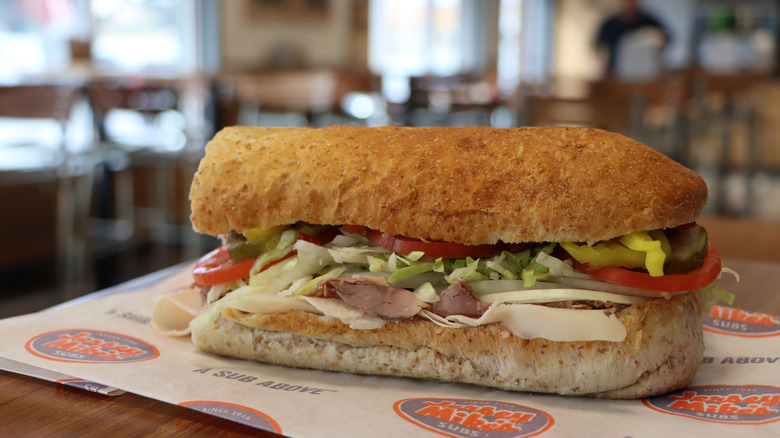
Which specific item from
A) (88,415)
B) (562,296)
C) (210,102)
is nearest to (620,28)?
(210,102)

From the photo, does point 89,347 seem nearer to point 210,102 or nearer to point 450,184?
point 450,184

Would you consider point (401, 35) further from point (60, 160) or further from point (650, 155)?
point (650, 155)

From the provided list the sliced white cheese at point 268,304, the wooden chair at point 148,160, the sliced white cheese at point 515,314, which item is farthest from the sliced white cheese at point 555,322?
the wooden chair at point 148,160

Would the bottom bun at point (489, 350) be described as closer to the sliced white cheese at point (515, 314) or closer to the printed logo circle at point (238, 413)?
the sliced white cheese at point (515, 314)

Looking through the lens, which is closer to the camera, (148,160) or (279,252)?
(279,252)

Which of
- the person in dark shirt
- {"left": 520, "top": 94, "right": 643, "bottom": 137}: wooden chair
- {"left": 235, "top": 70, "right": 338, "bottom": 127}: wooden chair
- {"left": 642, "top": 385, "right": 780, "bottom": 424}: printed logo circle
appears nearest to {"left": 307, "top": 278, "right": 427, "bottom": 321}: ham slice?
{"left": 642, "top": 385, "right": 780, "bottom": 424}: printed logo circle

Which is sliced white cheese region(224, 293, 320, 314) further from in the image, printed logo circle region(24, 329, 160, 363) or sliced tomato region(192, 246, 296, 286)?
printed logo circle region(24, 329, 160, 363)

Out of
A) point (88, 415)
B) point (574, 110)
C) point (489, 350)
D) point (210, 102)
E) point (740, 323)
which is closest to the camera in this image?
point (88, 415)
